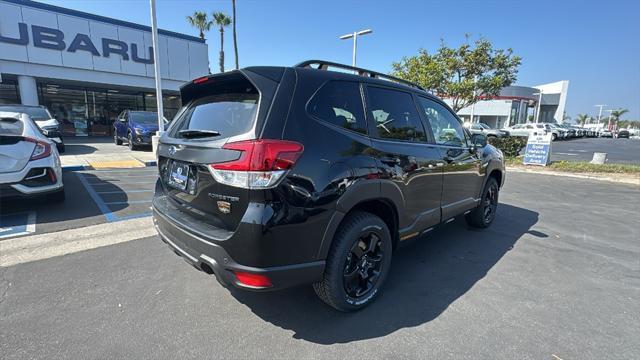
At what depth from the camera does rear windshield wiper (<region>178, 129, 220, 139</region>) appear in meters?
2.32

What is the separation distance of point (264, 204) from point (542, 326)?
245 cm

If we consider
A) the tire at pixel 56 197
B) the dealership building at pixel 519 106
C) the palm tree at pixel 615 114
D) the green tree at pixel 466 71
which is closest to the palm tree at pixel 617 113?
the palm tree at pixel 615 114

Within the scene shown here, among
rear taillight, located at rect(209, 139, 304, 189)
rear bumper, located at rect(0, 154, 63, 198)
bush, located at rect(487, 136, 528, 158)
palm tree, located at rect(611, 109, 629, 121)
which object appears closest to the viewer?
rear taillight, located at rect(209, 139, 304, 189)

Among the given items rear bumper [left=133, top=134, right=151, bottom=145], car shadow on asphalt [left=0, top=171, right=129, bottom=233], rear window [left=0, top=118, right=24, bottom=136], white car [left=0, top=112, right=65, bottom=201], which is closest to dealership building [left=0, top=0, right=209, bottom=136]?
rear bumper [left=133, top=134, right=151, bottom=145]

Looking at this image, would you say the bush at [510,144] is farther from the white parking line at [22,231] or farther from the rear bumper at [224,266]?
the white parking line at [22,231]

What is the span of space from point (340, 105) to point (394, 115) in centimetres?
Result: 75

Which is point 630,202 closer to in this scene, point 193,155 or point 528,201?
point 528,201

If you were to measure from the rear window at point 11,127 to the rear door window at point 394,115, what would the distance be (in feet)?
16.1

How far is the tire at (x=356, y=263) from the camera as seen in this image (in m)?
2.39

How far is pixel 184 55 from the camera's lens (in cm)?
2033

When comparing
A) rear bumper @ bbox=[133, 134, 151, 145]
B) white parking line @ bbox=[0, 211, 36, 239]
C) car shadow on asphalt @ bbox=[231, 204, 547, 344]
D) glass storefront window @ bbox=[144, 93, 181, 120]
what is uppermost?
glass storefront window @ bbox=[144, 93, 181, 120]

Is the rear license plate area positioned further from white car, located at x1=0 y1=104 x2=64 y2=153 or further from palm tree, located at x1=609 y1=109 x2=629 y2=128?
palm tree, located at x1=609 y1=109 x2=629 y2=128

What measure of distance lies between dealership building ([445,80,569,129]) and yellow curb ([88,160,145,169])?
46.0m

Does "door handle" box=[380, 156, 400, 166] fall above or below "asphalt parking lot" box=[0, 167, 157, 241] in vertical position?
above
